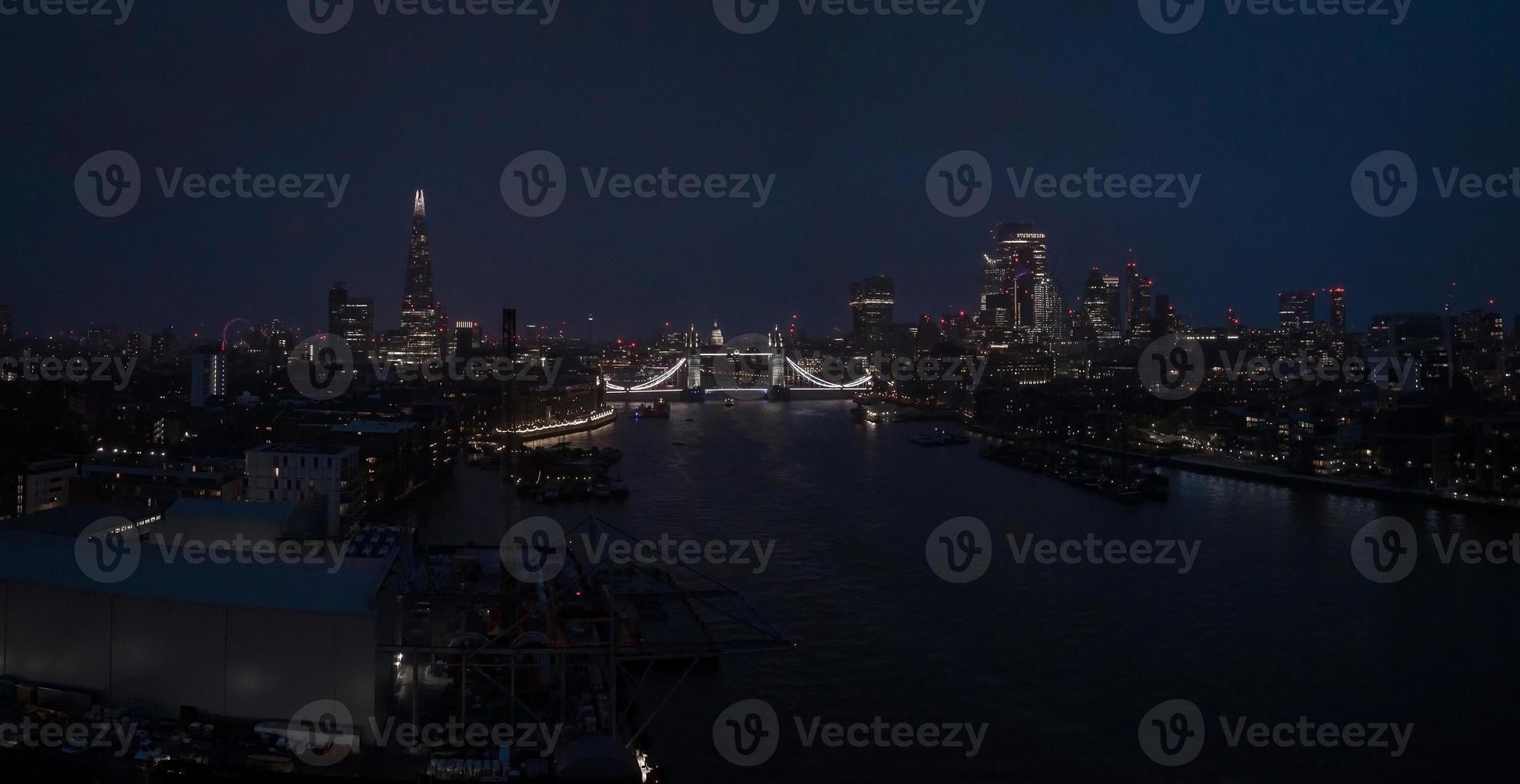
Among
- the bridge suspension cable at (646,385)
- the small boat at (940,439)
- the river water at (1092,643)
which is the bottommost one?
the river water at (1092,643)

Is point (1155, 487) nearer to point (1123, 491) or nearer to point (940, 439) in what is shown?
point (1123, 491)

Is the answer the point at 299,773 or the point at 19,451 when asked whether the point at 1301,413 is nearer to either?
the point at 299,773

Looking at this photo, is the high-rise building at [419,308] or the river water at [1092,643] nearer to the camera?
the river water at [1092,643]

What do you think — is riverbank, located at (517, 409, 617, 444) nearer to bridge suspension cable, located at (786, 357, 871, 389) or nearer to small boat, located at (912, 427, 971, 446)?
small boat, located at (912, 427, 971, 446)

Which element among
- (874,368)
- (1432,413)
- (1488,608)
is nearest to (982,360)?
(874,368)

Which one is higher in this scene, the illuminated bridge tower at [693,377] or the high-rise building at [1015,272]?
the high-rise building at [1015,272]

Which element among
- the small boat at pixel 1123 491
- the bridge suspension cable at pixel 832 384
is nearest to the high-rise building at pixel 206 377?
the small boat at pixel 1123 491

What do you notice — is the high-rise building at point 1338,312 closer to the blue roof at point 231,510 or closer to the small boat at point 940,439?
the small boat at point 940,439

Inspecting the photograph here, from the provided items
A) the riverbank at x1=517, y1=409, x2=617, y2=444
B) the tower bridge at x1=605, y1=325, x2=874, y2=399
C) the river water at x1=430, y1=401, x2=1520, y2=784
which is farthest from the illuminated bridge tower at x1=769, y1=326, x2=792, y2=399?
the river water at x1=430, y1=401, x2=1520, y2=784
